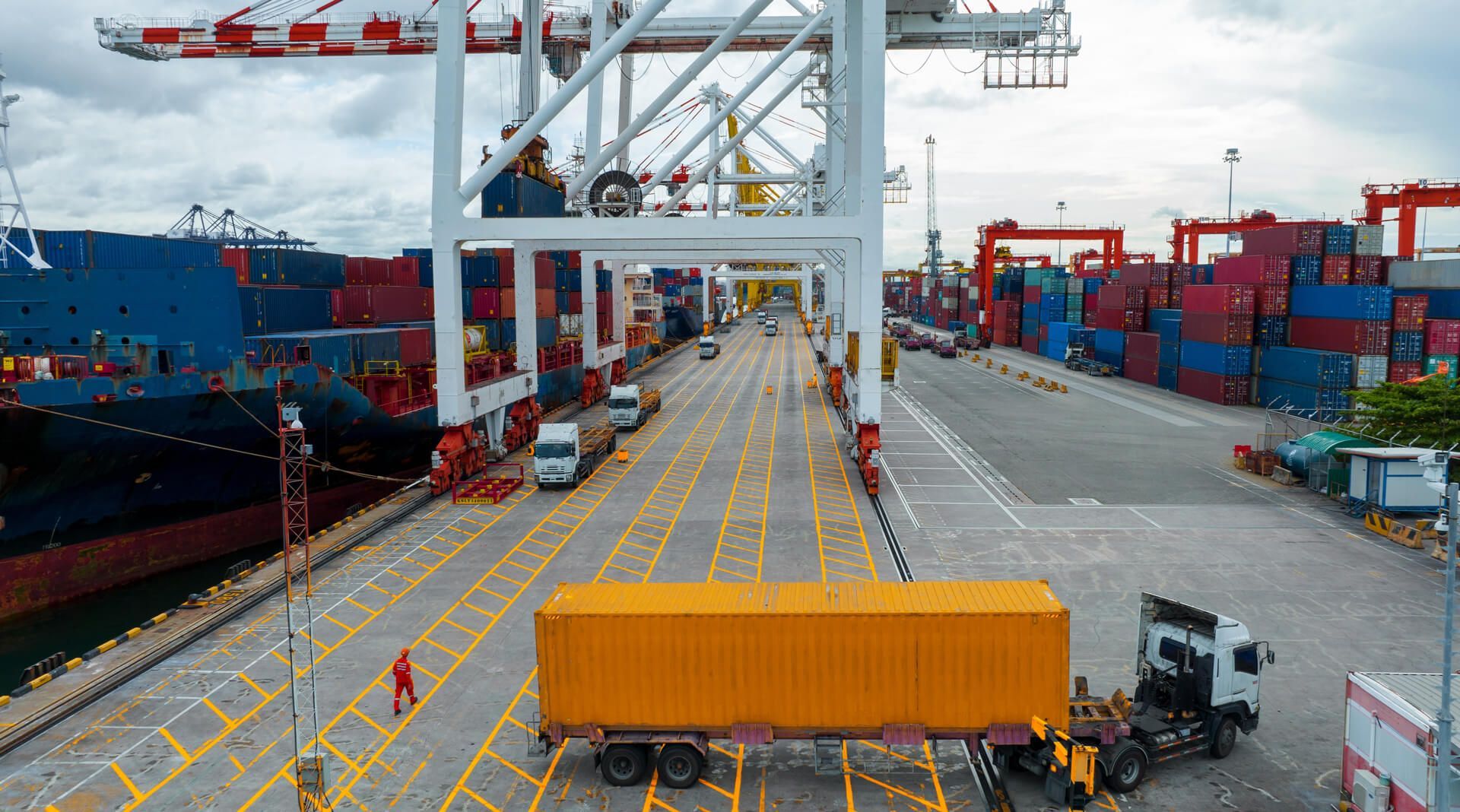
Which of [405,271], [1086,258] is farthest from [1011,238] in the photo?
[405,271]

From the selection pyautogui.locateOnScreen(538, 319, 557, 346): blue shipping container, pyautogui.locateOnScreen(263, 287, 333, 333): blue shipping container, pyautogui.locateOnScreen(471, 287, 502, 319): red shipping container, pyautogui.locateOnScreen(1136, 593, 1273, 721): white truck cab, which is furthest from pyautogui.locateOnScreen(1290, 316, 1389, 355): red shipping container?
pyautogui.locateOnScreen(263, 287, 333, 333): blue shipping container

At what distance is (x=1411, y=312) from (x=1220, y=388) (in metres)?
10.6

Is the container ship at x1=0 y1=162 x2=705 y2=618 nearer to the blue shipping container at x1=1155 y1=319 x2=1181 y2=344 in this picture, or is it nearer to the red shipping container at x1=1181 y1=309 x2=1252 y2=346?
the red shipping container at x1=1181 y1=309 x2=1252 y2=346

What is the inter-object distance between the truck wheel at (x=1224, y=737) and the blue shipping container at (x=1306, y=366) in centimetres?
3952

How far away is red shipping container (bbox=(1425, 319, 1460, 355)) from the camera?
1710 inches

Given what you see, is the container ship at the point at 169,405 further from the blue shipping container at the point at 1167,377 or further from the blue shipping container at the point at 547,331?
the blue shipping container at the point at 1167,377

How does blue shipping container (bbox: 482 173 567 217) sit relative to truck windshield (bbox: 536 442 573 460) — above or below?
above

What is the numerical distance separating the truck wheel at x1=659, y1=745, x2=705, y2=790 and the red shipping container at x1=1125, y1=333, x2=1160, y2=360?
58816 millimetres

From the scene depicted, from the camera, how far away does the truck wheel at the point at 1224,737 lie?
1284 centimetres

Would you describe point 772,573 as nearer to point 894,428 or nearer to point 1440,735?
point 1440,735

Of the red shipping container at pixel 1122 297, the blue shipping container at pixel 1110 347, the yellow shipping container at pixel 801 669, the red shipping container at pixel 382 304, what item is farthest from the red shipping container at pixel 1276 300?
the yellow shipping container at pixel 801 669

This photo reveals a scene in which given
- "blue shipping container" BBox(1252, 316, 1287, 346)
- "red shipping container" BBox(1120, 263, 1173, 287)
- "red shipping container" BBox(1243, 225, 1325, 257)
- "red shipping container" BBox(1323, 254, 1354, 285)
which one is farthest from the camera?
"red shipping container" BBox(1120, 263, 1173, 287)

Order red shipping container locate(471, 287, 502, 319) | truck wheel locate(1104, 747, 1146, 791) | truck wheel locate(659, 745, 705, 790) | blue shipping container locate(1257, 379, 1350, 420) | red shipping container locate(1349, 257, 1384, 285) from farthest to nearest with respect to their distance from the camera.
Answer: red shipping container locate(1349, 257, 1384, 285) < red shipping container locate(471, 287, 502, 319) < blue shipping container locate(1257, 379, 1350, 420) < truck wheel locate(659, 745, 705, 790) < truck wheel locate(1104, 747, 1146, 791)

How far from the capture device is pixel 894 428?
144ft
